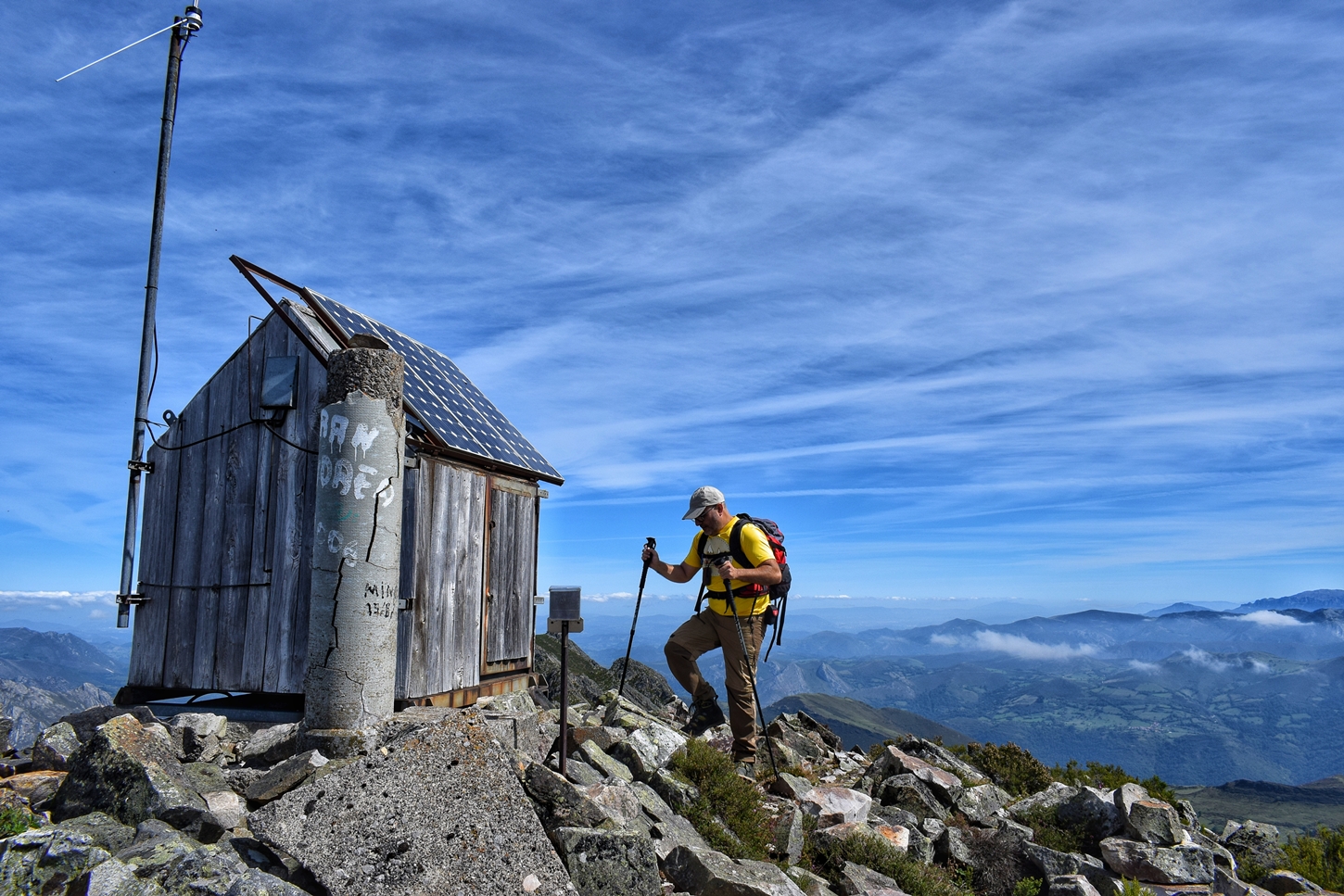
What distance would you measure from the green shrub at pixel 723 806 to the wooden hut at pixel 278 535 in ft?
12.1

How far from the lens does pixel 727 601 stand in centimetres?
959

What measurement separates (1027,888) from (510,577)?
786 cm

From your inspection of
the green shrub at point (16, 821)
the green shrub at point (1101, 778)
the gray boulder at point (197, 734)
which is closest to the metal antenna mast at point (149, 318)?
the gray boulder at point (197, 734)

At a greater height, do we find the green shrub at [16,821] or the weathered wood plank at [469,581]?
the weathered wood plank at [469,581]

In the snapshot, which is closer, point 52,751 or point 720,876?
point 720,876

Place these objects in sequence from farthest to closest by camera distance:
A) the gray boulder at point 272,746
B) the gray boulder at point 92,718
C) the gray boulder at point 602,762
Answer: the gray boulder at point 92,718 < the gray boulder at point 602,762 < the gray boulder at point 272,746

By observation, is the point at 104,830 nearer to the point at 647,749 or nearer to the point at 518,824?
the point at 518,824

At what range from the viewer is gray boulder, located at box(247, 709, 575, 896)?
5.18 metres

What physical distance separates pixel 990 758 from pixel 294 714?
37.0ft

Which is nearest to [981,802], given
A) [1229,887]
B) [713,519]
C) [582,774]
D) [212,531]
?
[1229,887]

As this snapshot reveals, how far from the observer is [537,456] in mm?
13906

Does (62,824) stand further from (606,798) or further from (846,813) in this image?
(846,813)

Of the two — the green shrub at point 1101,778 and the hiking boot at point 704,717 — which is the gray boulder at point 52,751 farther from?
the green shrub at point 1101,778

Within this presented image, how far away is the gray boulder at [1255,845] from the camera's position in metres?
11.0
